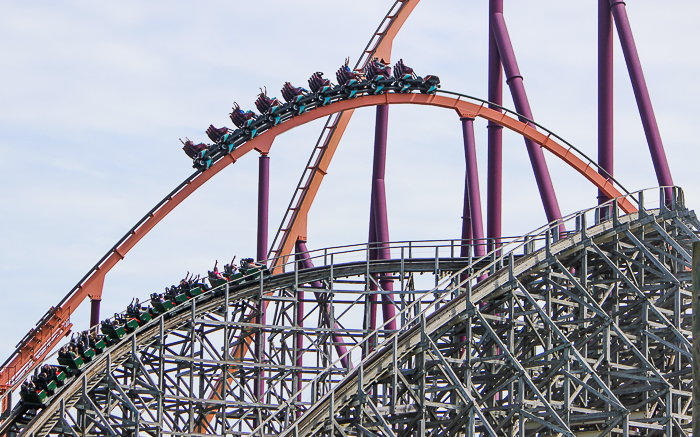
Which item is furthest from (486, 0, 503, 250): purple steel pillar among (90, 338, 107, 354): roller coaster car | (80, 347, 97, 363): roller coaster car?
(80, 347, 97, 363): roller coaster car

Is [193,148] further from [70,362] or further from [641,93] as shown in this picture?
[641,93]

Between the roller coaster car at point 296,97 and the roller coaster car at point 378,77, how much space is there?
1367mm

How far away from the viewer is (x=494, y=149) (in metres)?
22.9

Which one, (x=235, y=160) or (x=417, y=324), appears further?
(x=235, y=160)

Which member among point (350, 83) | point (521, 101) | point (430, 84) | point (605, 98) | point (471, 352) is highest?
point (350, 83)

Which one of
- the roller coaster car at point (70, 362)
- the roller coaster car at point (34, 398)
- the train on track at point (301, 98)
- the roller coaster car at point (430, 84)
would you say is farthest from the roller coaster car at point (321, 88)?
the roller coaster car at point (34, 398)

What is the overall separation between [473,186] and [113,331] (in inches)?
318

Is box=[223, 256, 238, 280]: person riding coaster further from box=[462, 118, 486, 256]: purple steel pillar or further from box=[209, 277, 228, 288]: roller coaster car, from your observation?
box=[462, 118, 486, 256]: purple steel pillar

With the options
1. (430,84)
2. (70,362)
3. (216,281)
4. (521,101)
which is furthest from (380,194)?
(70,362)

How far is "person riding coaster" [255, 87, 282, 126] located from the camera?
23.5m

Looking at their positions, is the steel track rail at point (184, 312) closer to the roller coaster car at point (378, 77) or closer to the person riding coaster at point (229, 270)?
the person riding coaster at point (229, 270)

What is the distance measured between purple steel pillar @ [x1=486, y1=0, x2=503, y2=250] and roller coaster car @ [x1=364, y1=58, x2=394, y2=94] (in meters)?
2.35

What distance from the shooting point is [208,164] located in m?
23.3

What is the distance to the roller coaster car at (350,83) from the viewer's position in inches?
941
